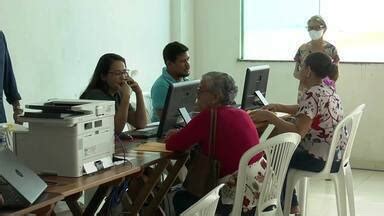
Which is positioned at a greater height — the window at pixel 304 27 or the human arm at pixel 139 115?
the window at pixel 304 27

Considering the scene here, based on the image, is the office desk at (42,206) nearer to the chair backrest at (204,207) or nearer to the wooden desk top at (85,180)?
the wooden desk top at (85,180)

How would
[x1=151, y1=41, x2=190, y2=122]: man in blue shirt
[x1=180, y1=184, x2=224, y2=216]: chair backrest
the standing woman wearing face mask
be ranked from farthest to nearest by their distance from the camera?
the standing woman wearing face mask < [x1=151, y1=41, x2=190, y2=122]: man in blue shirt < [x1=180, y1=184, x2=224, y2=216]: chair backrest

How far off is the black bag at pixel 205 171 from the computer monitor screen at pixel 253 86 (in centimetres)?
126

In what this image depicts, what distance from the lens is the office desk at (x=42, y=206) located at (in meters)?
2.10

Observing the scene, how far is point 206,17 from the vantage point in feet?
22.7

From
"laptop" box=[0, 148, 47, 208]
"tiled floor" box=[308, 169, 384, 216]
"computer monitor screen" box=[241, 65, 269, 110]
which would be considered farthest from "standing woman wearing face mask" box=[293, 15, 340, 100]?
"laptop" box=[0, 148, 47, 208]

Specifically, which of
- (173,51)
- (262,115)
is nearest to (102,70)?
(173,51)

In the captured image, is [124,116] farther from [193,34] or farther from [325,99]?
[193,34]

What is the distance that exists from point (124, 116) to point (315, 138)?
1189 mm

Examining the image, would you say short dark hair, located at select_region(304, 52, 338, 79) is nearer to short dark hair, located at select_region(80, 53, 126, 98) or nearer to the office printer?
short dark hair, located at select_region(80, 53, 126, 98)

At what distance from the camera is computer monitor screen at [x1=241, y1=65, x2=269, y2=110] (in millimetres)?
4375

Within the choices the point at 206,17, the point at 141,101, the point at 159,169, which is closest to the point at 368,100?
the point at 206,17

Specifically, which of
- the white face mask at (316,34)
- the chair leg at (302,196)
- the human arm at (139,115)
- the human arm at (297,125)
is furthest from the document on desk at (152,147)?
the white face mask at (316,34)

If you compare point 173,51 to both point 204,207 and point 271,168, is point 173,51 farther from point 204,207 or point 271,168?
point 204,207
